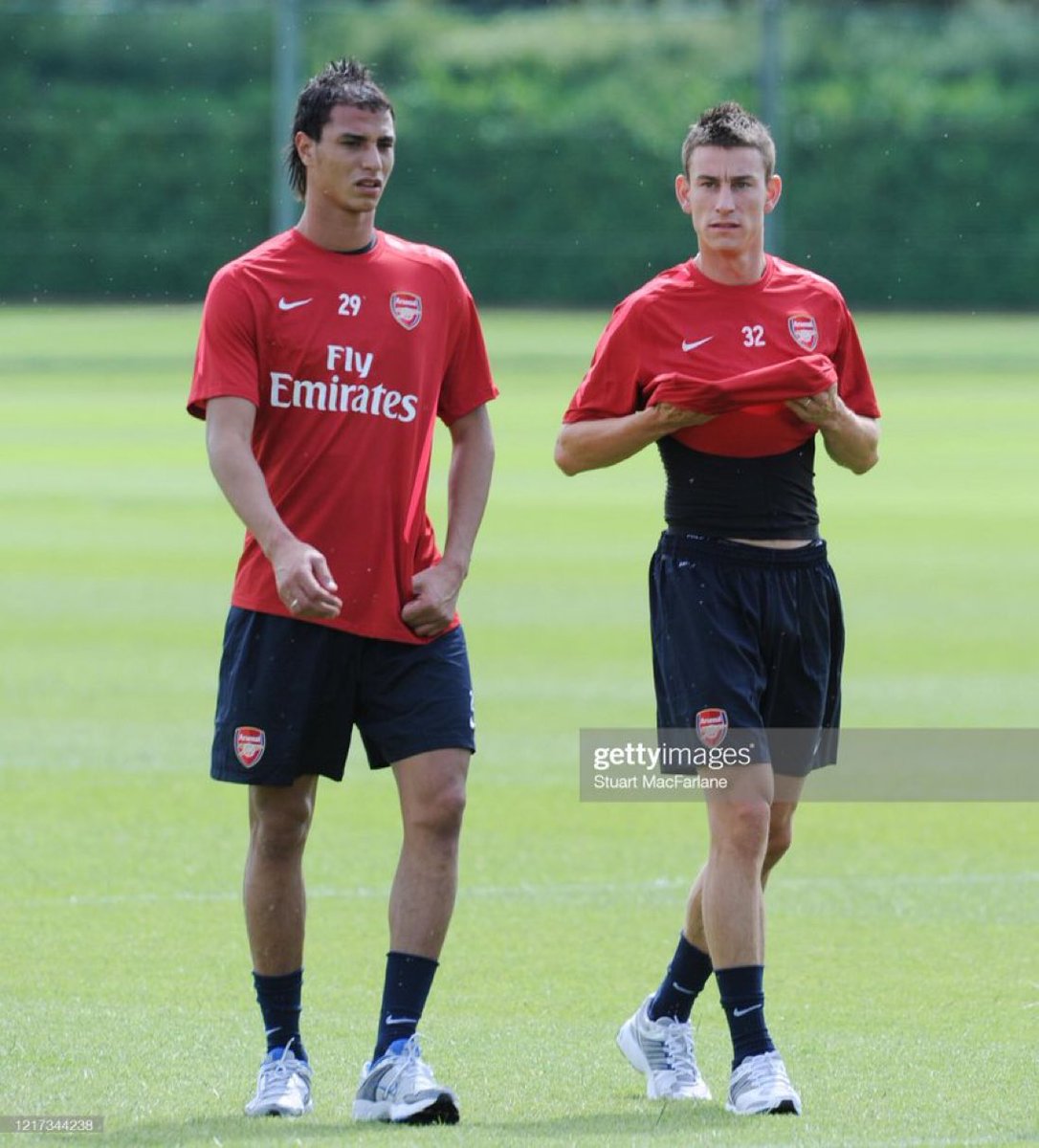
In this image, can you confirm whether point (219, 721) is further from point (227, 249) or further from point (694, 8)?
point (694, 8)

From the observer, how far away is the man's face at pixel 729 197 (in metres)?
6.16

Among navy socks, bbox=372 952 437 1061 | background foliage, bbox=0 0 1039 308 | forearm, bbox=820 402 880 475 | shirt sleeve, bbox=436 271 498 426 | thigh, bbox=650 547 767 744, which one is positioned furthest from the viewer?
background foliage, bbox=0 0 1039 308

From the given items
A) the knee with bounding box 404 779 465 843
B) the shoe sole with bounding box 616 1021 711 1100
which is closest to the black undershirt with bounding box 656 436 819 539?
the knee with bounding box 404 779 465 843

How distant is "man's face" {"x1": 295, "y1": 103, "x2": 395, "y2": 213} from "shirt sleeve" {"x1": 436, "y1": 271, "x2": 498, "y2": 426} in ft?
1.22

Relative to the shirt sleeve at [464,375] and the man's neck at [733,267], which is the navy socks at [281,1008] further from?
the man's neck at [733,267]

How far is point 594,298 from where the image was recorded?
54.8m

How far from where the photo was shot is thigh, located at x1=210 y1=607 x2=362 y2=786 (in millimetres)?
5922

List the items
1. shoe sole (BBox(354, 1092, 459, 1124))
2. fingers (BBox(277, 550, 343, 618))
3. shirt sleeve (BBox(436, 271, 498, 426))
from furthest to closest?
1. shirt sleeve (BBox(436, 271, 498, 426))
2. fingers (BBox(277, 550, 343, 618))
3. shoe sole (BBox(354, 1092, 459, 1124))

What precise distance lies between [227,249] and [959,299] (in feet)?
52.2

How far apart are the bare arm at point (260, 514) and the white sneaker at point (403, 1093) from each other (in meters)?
1.02

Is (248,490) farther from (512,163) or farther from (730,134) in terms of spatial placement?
(512,163)

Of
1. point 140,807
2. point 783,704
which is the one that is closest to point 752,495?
point 783,704

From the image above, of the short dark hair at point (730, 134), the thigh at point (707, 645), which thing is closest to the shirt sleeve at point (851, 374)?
the short dark hair at point (730, 134)

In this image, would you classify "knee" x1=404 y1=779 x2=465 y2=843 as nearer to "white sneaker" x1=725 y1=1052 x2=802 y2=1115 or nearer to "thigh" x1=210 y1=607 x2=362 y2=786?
"thigh" x1=210 y1=607 x2=362 y2=786
